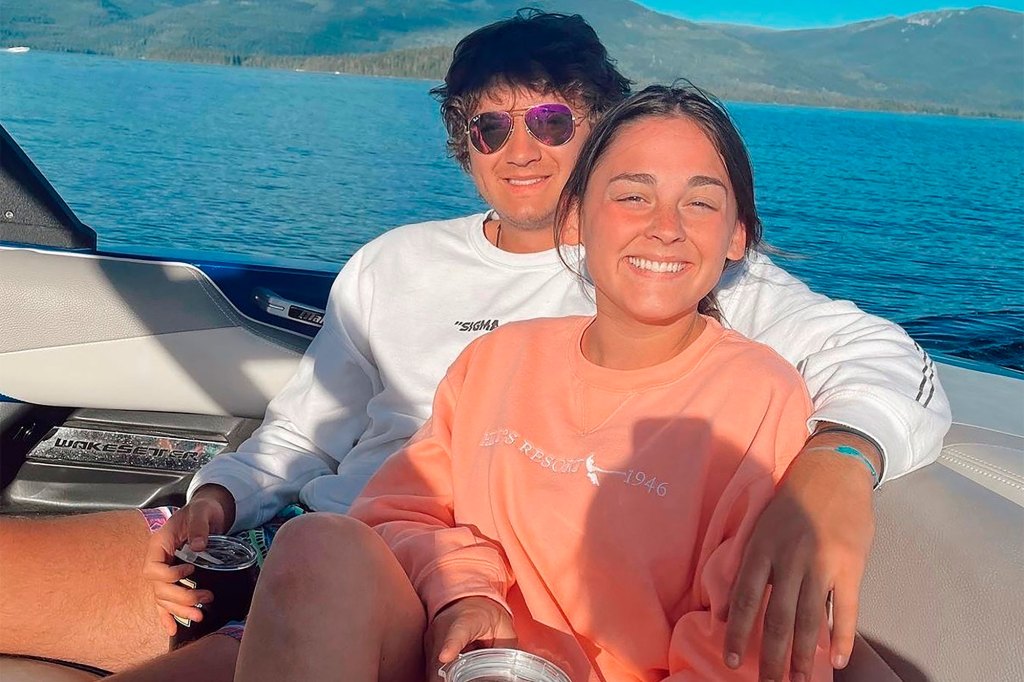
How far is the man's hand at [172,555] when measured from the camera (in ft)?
5.48

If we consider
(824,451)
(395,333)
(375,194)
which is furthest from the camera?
(375,194)

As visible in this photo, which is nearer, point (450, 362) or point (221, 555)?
point (221, 555)

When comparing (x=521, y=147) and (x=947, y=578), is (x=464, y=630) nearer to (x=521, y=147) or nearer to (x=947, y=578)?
(x=947, y=578)

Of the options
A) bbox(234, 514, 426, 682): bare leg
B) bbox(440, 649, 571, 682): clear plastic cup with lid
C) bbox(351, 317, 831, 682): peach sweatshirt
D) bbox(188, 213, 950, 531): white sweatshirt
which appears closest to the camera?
bbox(440, 649, 571, 682): clear plastic cup with lid

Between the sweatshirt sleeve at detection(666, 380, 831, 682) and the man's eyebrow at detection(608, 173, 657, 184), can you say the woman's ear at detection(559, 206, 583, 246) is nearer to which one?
the man's eyebrow at detection(608, 173, 657, 184)

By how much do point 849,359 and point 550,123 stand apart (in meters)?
0.89

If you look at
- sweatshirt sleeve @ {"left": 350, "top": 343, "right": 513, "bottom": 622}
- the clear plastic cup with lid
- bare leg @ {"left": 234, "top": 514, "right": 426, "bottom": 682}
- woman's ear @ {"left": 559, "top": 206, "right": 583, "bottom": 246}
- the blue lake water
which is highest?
woman's ear @ {"left": 559, "top": 206, "right": 583, "bottom": 246}

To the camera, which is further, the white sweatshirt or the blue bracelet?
the white sweatshirt

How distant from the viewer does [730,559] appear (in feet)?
3.99

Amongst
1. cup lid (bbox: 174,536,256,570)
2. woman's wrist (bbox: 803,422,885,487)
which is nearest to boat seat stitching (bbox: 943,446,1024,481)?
woman's wrist (bbox: 803,422,885,487)

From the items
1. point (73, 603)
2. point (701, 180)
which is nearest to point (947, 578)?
point (701, 180)

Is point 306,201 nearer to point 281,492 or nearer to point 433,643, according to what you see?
point 281,492

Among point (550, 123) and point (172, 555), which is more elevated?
point (550, 123)

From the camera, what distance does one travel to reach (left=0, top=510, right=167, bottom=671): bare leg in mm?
1745
